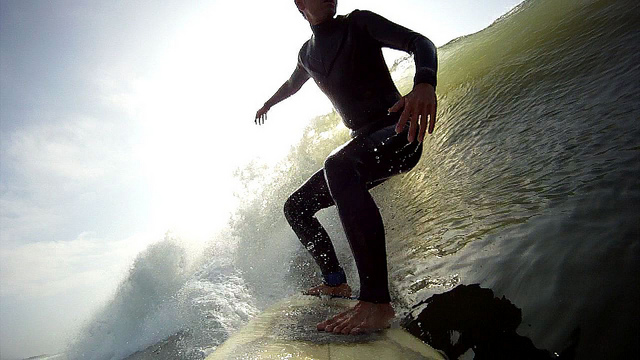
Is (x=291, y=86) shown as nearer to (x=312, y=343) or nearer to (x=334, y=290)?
(x=334, y=290)

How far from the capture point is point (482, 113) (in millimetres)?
4074

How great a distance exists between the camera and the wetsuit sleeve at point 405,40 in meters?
1.90

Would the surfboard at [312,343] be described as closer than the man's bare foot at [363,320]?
Yes

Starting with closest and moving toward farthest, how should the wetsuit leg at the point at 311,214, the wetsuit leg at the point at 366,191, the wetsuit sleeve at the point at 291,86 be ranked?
the wetsuit leg at the point at 366,191, the wetsuit leg at the point at 311,214, the wetsuit sleeve at the point at 291,86

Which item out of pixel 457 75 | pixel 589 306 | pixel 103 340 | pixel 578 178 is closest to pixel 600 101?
pixel 578 178

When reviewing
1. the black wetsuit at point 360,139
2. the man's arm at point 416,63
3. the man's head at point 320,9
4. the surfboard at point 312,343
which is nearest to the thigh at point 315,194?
the black wetsuit at point 360,139

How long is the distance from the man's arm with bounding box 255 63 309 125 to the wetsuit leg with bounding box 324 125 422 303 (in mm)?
1381

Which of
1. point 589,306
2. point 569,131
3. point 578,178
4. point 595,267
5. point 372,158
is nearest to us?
point 589,306

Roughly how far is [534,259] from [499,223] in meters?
0.51

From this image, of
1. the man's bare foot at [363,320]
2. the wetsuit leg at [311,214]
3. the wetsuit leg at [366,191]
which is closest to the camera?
the man's bare foot at [363,320]

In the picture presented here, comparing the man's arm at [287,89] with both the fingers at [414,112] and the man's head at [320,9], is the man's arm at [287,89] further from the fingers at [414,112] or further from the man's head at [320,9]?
the fingers at [414,112]

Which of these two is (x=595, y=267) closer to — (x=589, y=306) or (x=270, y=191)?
(x=589, y=306)

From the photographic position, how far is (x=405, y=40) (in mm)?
2184

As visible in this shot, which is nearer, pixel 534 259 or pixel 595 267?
pixel 595 267
